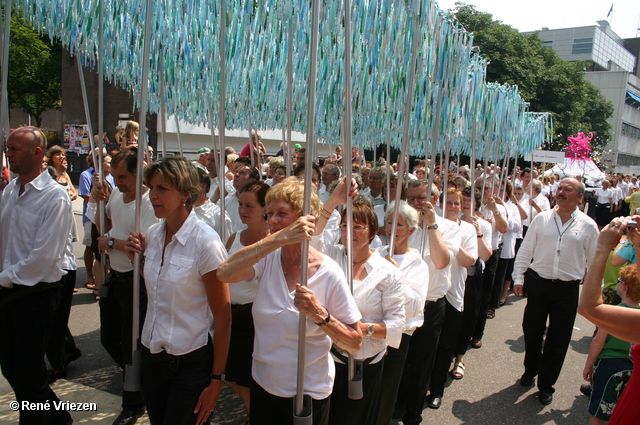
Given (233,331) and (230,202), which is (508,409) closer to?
(233,331)

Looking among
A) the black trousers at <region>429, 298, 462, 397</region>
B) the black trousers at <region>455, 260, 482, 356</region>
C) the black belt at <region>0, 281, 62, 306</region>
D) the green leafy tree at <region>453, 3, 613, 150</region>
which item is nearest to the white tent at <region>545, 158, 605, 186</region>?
the green leafy tree at <region>453, 3, 613, 150</region>

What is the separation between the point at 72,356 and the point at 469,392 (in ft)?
12.3

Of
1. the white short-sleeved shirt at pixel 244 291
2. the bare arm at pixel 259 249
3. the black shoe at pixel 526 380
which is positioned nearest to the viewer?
the bare arm at pixel 259 249

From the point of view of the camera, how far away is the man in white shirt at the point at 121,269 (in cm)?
360

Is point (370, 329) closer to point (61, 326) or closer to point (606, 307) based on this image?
point (606, 307)

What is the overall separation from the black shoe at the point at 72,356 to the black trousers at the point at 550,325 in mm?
4344

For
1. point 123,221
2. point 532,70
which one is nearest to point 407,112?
point 123,221

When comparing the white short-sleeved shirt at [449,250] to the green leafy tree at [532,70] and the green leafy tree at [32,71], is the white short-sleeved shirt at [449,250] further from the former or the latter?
the green leafy tree at [32,71]

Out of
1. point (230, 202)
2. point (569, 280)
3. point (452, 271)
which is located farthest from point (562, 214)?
point (230, 202)

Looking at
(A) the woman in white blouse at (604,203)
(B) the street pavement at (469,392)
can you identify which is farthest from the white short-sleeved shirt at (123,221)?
(A) the woman in white blouse at (604,203)

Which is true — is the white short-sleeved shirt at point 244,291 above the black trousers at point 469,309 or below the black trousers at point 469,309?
above

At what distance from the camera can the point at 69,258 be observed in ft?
13.3

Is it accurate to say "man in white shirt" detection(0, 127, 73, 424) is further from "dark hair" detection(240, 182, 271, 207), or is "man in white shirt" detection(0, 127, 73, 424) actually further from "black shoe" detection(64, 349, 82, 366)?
"black shoe" detection(64, 349, 82, 366)

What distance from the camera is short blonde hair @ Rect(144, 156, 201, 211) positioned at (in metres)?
2.54
